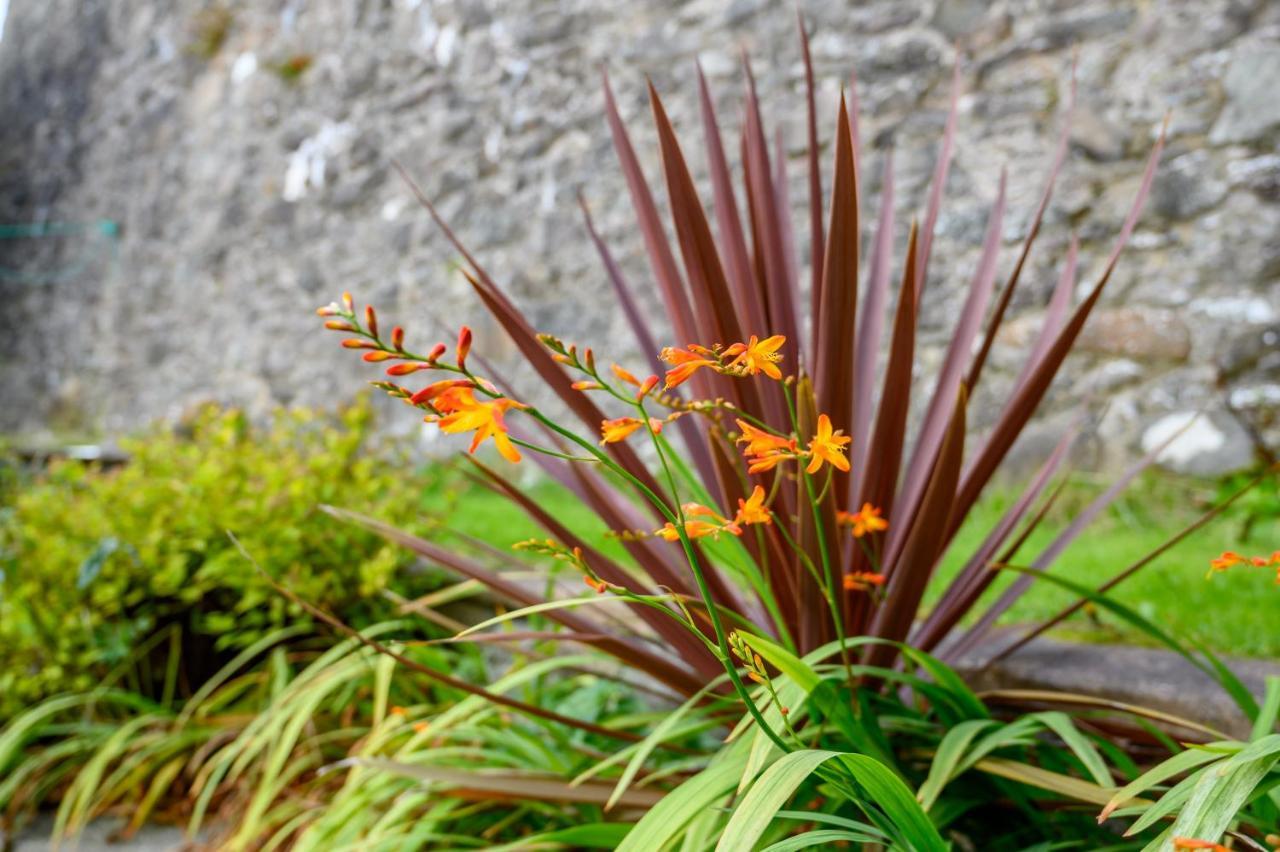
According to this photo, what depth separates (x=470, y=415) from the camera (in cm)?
48

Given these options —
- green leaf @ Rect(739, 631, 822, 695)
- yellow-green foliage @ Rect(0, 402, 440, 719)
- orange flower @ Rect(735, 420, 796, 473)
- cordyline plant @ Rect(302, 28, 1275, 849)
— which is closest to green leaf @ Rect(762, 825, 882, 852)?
cordyline plant @ Rect(302, 28, 1275, 849)

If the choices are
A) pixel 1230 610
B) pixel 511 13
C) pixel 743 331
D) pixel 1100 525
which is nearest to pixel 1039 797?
pixel 743 331

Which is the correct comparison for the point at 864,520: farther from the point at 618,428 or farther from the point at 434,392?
the point at 434,392

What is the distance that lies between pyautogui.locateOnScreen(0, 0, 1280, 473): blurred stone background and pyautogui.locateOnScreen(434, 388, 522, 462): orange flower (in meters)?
1.78

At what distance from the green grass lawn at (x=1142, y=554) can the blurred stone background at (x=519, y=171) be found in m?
0.18

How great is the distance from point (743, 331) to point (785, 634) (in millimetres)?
352

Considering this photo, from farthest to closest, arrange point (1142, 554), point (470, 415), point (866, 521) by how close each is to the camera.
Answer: point (1142, 554)
point (866, 521)
point (470, 415)

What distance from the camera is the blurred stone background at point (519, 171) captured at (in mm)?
2676

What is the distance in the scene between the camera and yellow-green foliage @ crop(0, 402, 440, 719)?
1897 mm

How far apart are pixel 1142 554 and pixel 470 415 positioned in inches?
84.0

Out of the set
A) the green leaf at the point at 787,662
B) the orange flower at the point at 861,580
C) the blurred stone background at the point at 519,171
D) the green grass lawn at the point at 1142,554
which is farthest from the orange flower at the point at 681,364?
the blurred stone background at the point at 519,171

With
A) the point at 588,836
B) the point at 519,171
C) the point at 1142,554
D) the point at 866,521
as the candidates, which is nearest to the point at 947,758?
the point at 866,521

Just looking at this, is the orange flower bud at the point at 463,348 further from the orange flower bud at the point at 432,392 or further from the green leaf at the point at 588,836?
the green leaf at the point at 588,836

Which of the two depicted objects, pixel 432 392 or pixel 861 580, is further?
pixel 861 580
